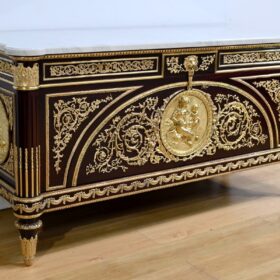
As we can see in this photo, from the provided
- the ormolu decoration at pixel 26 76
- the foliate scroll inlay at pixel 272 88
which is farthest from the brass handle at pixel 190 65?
the ormolu decoration at pixel 26 76

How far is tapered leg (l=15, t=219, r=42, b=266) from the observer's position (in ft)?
6.33

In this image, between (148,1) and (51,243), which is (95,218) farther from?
(148,1)

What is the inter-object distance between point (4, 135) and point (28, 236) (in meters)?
0.33

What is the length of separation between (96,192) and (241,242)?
1.82 feet

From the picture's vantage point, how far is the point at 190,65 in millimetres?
2094

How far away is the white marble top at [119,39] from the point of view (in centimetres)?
182

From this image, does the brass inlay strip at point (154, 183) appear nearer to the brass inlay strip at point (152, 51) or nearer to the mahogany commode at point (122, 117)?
the mahogany commode at point (122, 117)

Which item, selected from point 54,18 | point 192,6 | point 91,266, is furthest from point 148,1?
point 91,266

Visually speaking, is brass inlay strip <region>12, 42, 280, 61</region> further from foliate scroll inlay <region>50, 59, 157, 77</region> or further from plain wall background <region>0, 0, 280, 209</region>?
plain wall background <region>0, 0, 280, 209</region>

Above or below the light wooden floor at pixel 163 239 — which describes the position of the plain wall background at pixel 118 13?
above

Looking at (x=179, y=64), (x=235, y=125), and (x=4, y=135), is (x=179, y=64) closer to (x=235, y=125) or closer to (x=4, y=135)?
(x=235, y=125)

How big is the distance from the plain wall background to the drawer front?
580 millimetres

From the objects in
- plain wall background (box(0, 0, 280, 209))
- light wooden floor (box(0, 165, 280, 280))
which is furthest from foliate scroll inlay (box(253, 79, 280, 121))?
plain wall background (box(0, 0, 280, 209))

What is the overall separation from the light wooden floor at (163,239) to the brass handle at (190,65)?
1.85ft
